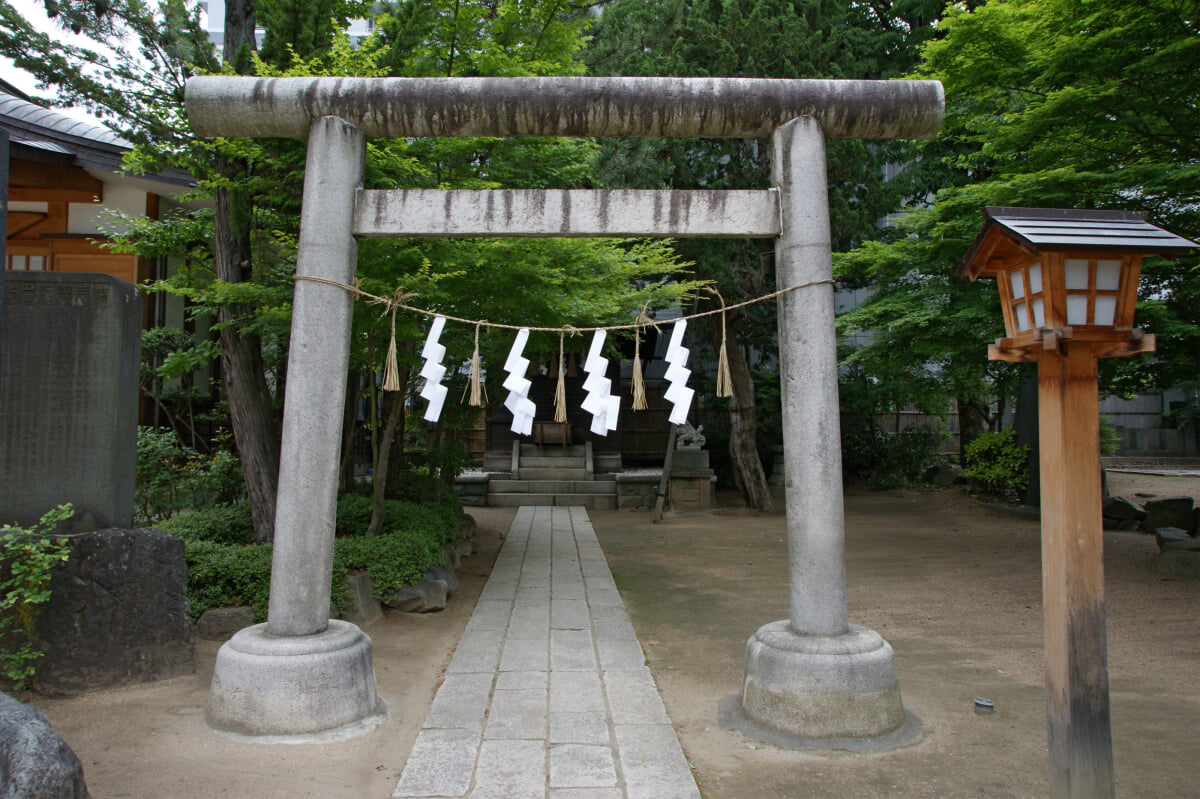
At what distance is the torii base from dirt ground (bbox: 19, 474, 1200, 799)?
167 mm

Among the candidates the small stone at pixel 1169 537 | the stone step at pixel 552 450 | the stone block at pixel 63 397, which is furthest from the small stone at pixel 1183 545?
the stone step at pixel 552 450

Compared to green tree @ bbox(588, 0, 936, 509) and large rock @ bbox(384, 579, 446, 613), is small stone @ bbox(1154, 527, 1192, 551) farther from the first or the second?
large rock @ bbox(384, 579, 446, 613)

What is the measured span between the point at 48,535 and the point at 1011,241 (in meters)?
5.82

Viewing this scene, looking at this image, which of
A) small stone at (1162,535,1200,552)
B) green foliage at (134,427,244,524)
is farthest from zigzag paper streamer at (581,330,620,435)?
small stone at (1162,535,1200,552)

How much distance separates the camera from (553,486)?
1562cm

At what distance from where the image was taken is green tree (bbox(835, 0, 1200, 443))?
6.64 meters

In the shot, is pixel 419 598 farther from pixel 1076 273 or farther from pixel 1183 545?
pixel 1183 545

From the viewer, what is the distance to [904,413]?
64.3 ft

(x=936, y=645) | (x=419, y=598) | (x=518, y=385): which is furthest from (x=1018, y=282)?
(x=419, y=598)

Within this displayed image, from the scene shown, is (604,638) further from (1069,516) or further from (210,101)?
(210,101)

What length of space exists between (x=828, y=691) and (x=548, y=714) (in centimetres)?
170

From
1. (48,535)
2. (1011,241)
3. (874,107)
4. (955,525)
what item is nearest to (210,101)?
(48,535)

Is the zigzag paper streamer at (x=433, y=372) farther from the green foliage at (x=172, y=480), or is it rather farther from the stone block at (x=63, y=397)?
the green foliage at (x=172, y=480)

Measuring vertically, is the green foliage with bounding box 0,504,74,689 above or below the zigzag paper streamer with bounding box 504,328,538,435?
below
